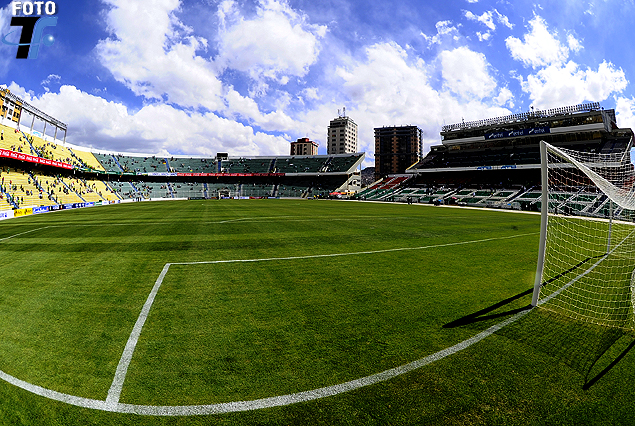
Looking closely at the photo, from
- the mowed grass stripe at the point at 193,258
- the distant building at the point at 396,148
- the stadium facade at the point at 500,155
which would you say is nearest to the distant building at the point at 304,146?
the distant building at the point at 396,148

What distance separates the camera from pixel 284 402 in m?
2.98

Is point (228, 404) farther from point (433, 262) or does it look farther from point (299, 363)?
point (433, 262)

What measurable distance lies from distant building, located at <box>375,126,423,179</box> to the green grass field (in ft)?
456

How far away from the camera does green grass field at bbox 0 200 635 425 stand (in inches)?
115

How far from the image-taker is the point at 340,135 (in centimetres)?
14712

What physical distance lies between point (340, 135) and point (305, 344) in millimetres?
149526

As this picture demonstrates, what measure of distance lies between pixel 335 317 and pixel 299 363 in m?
1.43

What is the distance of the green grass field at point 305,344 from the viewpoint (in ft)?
9.61

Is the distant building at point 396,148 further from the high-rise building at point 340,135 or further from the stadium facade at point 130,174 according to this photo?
the stadium facade at point 130,174

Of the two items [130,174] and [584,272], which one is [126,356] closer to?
[584,272]

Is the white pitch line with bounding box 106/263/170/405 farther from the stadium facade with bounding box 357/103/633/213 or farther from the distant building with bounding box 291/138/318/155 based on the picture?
the distant building with bounding box 291/138/318/155

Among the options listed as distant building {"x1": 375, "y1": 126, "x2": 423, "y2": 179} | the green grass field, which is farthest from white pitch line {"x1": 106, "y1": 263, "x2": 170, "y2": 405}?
distant building {"x1": 375, "y1": 126, "x2": 423, "y2": 179}

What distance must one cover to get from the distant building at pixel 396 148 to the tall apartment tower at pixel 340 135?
14848 mm

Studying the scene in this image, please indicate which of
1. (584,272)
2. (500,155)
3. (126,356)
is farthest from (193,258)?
(500,155)
